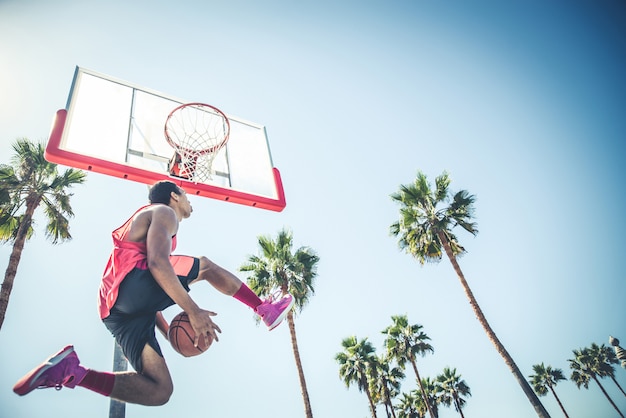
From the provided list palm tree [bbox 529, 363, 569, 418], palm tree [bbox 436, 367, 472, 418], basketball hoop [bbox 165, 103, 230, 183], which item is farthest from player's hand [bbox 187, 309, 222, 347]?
palm tree [bbox 529, 363, 569, 418]

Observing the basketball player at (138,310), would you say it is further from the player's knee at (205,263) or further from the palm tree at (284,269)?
the palm tree at (284,269)

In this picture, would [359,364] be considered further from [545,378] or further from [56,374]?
[545,378]

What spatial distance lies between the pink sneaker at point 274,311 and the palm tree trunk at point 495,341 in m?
11.7

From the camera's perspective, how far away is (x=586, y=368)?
45156mm

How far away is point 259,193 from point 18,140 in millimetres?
10469

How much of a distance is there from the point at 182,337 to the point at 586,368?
5968cm

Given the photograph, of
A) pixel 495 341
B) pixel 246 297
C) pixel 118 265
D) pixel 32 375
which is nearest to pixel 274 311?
pixel 246 297

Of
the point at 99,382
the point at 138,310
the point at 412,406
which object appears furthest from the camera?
the point at 412,406

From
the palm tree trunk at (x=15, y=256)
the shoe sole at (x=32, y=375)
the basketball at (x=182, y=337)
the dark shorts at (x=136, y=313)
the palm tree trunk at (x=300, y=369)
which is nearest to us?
the shoe sole at (x=32, y=375)

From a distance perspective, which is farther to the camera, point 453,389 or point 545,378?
point 545,378

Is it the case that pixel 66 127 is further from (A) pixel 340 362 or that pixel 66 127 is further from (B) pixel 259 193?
(A) pixel 340 362

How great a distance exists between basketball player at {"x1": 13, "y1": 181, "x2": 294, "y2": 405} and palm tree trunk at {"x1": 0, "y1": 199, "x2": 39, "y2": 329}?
8.95 m

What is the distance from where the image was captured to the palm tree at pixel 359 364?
20547mm

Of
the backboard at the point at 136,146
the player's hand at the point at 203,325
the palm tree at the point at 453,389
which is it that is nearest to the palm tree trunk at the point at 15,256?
the backboard at the point at 136,146
